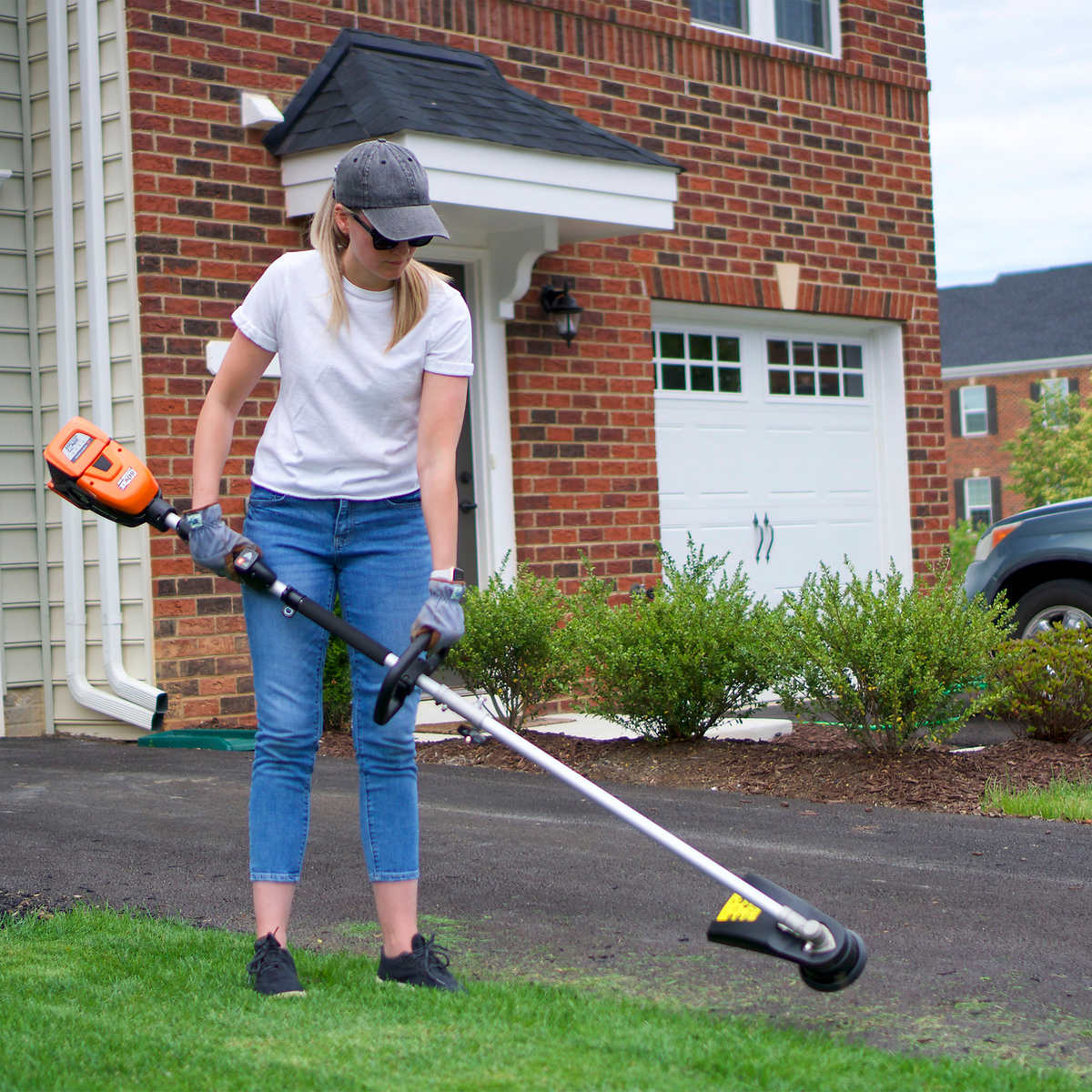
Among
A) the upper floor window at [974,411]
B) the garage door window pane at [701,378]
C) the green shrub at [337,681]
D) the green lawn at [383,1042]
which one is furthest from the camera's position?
the upper floor window at [974,411]

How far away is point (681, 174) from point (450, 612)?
7480 mm

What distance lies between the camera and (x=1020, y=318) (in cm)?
4866

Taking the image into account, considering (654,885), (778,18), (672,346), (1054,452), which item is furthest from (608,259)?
(1054,452)

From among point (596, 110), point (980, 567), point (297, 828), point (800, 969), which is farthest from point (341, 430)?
point (596, 110)

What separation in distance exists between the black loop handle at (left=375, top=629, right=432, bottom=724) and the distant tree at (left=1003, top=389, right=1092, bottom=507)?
36530 millimetres

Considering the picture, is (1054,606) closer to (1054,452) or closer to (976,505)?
(1054,452)

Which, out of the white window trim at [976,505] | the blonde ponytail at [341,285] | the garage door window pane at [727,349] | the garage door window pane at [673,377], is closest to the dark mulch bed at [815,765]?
the blonde ponytail at [341,285]

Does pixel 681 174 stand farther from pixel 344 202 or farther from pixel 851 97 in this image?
pixel 344 202

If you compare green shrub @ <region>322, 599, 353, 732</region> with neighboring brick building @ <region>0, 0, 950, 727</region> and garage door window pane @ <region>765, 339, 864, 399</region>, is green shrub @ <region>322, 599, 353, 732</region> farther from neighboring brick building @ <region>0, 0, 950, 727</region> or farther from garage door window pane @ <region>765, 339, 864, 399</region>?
garage door window pane @ <region>765, 339, 864, 399</region>

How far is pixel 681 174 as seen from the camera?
10492 millimetres

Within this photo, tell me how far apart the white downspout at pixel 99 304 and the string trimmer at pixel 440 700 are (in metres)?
4.63

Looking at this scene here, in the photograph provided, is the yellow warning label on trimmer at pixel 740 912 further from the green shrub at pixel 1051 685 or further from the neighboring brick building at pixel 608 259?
the neighboring brick building at pixel 608 259

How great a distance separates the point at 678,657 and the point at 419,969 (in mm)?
3639

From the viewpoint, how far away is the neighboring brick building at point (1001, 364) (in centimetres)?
4716
